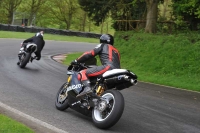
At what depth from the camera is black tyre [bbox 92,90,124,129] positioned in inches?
256

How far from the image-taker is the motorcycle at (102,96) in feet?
21.7

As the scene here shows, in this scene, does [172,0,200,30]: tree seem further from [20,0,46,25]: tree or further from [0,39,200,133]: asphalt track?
[20,0,46,25]: tree

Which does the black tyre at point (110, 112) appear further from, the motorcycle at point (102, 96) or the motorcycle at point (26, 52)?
the motorcycle at point (26, 52)

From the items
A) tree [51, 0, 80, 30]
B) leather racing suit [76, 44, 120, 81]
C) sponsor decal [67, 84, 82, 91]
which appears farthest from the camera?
tree [51, 0, 80, 30]

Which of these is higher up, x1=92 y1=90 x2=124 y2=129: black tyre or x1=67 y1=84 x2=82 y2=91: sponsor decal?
x1=67 y1=84 x2=82 y2=91: sponsor decal

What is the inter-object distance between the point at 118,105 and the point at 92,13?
2750cm

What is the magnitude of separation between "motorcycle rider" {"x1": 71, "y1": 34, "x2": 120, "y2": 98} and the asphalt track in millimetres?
768

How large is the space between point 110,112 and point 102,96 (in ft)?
1.30

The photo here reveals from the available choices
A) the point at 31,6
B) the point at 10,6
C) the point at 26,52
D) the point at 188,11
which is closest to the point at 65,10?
the point at 31,6

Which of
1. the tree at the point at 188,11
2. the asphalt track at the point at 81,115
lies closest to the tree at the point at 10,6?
the tree at the point at 188,11

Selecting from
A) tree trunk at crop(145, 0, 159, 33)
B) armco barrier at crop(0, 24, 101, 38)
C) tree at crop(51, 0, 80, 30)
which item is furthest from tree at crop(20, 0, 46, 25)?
tree trunk at crop(145, 0, 159, 33)

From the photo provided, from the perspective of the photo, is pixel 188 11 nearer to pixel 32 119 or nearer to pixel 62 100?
pixel 62 100

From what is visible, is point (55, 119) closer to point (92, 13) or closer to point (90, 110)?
point (90, 110)

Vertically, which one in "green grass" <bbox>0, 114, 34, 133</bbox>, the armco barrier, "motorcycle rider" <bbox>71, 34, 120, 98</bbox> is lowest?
"green grass" <bbox>0, 114, 34, 133</bbox>
